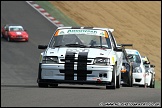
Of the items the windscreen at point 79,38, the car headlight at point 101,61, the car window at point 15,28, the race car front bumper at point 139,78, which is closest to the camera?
the car headlight at point 101,61

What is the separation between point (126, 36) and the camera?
44.0 meters

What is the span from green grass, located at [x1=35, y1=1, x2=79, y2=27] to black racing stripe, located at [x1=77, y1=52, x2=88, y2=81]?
2921cm

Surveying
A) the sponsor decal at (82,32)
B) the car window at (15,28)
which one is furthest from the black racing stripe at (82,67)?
the car window at (15,28)

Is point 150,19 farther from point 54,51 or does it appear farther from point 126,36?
point 54,51

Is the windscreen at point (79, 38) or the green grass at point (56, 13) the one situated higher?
the green grass at point (56, 13)

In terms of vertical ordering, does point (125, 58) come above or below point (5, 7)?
below

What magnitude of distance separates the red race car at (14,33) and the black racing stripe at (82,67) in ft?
89.1

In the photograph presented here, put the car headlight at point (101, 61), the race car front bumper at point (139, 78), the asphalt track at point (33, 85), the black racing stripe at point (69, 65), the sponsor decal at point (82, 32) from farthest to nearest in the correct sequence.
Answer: the race car front bumper at point (139, 78), the sponsor decal at point (82, 32), the car headlight at point (101, 61), the black racing stripe at point (69, 65), the asphalt track at point (33, 85)

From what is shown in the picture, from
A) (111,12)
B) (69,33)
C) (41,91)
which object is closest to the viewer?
(41,91)

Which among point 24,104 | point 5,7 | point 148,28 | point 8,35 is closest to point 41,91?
point 24,104

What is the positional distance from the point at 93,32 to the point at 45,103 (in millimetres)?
6655

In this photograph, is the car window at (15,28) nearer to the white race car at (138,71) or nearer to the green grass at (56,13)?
the green grass at (56,13)

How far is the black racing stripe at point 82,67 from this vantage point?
15539mm

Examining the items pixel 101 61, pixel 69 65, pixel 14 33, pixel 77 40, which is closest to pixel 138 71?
pixel 77 40
